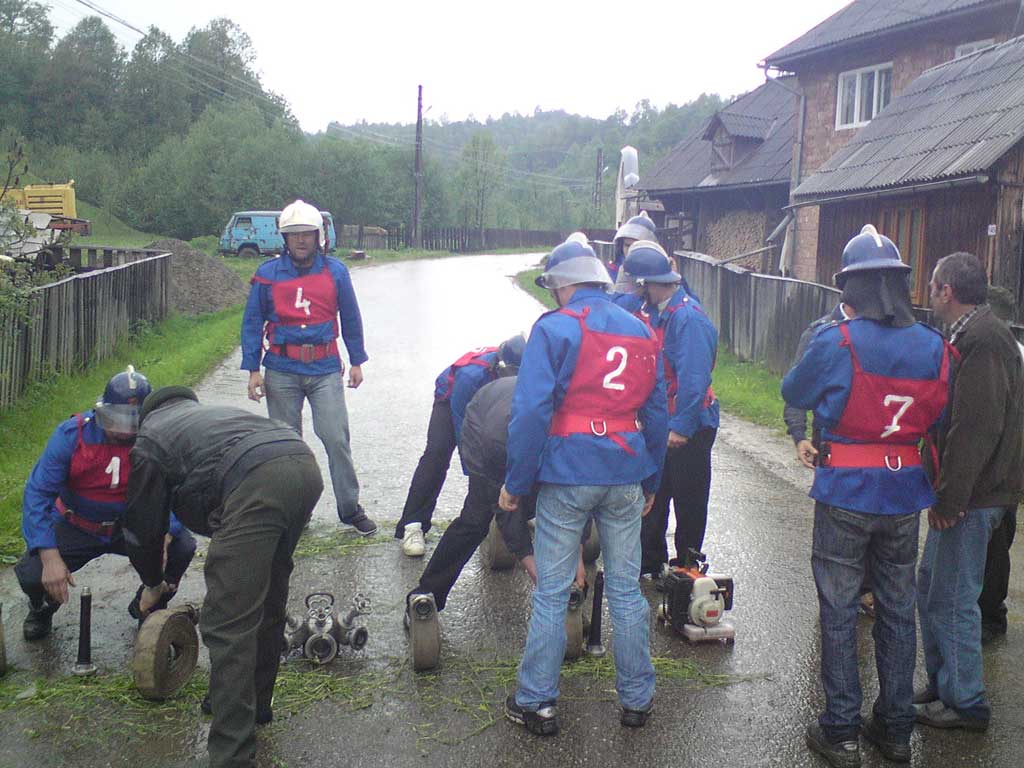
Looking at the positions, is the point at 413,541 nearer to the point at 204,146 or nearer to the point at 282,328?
the point at 282,328

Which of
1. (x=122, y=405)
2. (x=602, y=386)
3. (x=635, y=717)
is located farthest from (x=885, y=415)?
(x=122, y=405)

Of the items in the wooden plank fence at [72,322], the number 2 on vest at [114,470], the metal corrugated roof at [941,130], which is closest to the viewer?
the number 2 on vest at [114,470]

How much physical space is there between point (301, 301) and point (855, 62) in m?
19.4

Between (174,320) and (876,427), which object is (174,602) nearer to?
(876,427)

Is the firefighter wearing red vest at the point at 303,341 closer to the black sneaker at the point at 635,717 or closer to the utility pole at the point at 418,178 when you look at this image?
the black sneaker at the point at 635,717

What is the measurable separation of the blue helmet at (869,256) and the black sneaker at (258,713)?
2885 millimetres

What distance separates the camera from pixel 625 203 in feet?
140

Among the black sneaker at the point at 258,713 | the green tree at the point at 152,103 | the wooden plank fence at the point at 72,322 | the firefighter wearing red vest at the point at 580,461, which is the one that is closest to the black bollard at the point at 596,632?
the firefighter wearing red vest at the point at 580,461

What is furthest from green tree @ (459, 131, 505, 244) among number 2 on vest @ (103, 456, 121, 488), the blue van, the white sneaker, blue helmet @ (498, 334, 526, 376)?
number 2 on vest @ (103, 456, 121, 488)

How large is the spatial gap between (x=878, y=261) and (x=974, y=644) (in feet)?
5.46

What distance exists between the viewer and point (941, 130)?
15.5 metres

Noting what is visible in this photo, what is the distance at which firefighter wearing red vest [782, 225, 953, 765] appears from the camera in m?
3.96

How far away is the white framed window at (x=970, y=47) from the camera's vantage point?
65.7ft

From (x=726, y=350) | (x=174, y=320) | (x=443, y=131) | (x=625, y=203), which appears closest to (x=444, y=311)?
(x=174, y=320)
